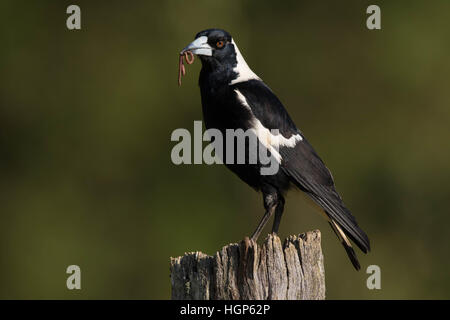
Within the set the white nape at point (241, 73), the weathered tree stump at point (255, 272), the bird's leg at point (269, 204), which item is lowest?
the weathered tree stump at point (255, 272)

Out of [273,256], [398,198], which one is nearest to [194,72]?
[398,198]

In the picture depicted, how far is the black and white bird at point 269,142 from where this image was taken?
455cm

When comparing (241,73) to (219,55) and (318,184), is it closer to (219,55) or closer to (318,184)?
(219,55)

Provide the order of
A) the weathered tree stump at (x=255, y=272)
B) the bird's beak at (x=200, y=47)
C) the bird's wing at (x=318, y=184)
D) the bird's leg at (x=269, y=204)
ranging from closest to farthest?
the weathered tree stump at (x=255, y=272), the bird's wing at (x=318, y=184), the bird's leg at (x=269, y=204), the bird's beak at (x=200, y=47)

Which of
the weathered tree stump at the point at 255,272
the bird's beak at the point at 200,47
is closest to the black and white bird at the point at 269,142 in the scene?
the bird's beak at the point at 200,47

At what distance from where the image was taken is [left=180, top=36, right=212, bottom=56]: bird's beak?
15.9 ft

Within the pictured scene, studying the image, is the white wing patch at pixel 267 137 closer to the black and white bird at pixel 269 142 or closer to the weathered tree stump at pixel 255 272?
the black and white bird at pixel 269 142

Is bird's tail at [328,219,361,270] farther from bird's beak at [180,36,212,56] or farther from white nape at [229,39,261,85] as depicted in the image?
bird's beak at [180,36,212,56]

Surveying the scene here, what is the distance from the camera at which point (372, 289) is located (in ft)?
27.3

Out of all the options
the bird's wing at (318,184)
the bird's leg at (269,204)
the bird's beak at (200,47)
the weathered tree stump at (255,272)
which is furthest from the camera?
the bird's beak at (200,47)

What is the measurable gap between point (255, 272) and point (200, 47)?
1851mm

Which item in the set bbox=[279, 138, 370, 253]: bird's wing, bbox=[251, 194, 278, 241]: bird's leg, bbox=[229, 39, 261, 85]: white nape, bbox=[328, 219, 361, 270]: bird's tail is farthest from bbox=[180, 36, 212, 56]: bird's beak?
bbox=[328, 219, 361, 270]: bird's tail

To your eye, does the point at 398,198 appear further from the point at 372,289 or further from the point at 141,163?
the point at 141,163

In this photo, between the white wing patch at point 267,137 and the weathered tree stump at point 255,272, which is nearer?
the weathered tree stump at point 255,272
